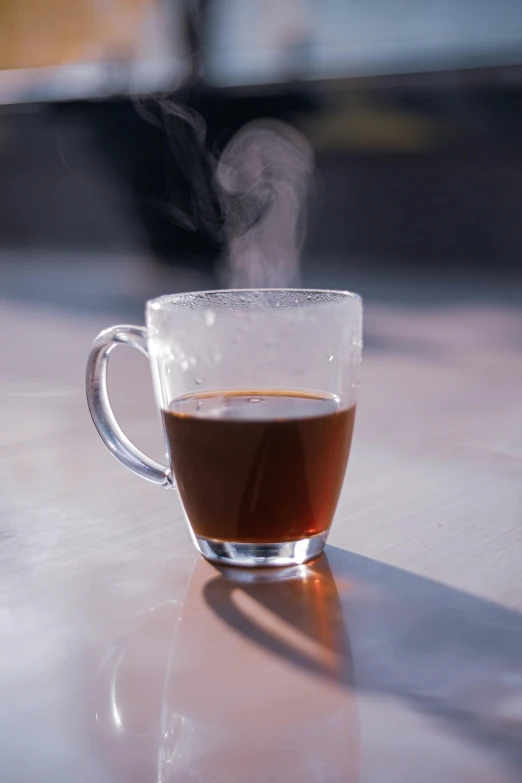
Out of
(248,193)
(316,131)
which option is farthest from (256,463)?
(316,131)

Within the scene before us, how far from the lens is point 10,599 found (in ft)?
1.27

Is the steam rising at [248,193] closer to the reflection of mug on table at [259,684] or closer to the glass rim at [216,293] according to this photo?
the glass rim at [216,293]

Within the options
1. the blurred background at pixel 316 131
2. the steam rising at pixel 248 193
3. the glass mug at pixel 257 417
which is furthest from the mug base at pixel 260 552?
the blurred background at pixel 316 131

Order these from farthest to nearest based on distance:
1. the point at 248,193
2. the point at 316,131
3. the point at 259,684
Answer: the point at 316,131 < the point at 248,193 < the point at 259,684

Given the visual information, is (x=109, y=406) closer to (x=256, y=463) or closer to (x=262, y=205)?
(x=256, y=463)

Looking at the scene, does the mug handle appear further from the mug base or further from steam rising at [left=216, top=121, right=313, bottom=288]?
steam rising at [left=216, top=121, right=313, bottom=288]

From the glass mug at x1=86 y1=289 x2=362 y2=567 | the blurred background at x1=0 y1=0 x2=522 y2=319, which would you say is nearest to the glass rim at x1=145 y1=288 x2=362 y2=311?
the glass mug at x1=86 y1=289 x2=362 y2=567

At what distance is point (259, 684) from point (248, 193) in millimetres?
2573

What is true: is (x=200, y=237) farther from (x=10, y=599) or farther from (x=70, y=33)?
(x=10, y=599)

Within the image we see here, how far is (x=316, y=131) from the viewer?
3.43m

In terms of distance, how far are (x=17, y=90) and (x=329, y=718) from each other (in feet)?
12.8

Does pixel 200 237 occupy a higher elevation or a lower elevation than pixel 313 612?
lower

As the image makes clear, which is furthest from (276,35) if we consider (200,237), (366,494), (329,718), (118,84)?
(329,718)

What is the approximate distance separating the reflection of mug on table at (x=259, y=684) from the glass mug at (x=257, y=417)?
20 mm
